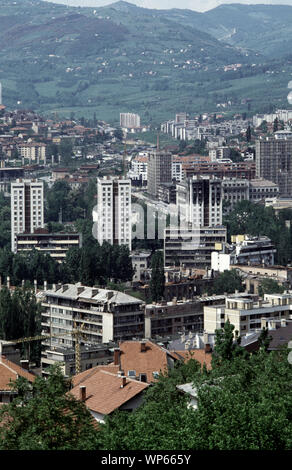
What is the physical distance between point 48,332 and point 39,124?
50.3 m

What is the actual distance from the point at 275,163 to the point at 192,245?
17.1 m

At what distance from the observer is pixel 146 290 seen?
2672 centimetres

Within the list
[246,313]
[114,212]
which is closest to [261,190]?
[114,212]

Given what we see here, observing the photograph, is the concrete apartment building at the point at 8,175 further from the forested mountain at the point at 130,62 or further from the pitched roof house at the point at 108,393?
the pitched roof house at the point at 108,393

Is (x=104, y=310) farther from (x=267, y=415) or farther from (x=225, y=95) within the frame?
(x=225, y=95)

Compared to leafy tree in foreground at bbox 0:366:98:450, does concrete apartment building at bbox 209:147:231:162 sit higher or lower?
lower

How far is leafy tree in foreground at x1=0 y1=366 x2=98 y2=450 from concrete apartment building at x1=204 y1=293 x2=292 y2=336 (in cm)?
929

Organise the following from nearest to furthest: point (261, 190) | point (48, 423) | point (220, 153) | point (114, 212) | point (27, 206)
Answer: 1. point (48, 423)
2. point (114, 212)
3. point (27, 206)
4. point (261, 190)
5. point (220, 153)

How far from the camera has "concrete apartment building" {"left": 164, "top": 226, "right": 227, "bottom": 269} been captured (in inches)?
1275

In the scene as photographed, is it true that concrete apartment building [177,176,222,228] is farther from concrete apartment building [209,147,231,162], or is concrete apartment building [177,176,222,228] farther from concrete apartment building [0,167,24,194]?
concrete apartment building [209,147,231,162]

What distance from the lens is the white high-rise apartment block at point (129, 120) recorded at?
79.6 metres

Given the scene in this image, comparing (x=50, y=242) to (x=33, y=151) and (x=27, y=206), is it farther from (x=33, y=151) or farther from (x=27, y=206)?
(x=33, y=151)

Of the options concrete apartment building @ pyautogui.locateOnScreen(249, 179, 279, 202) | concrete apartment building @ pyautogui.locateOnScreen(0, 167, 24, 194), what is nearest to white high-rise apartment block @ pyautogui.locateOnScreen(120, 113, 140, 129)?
concrete apartment building @ pyautogui.locateOnScreen(0, 167, 24, 194)

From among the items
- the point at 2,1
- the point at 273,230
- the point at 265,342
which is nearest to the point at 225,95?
the point at 2,1
